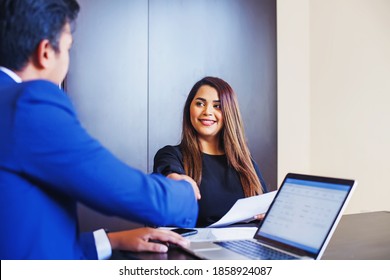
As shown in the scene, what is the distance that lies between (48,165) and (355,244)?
37.5 inches

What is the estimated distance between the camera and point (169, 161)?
2.14 metres

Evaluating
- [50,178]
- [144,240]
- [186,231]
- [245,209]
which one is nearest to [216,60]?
[245,209]

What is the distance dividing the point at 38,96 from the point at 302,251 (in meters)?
0.70

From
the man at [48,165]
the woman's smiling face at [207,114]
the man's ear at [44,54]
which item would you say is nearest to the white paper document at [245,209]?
the man at [48,165]

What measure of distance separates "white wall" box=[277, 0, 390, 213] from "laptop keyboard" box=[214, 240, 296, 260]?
221 centimetres

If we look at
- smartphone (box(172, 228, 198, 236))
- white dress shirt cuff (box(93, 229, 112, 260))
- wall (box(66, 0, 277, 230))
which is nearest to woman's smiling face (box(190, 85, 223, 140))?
wall (box(66, 0, 277, 230))

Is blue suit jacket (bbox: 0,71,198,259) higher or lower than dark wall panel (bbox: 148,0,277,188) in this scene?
lower

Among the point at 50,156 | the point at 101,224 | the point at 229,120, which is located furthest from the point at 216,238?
the point at 101,224

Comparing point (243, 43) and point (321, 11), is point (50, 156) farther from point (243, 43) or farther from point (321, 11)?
point (321, 11)

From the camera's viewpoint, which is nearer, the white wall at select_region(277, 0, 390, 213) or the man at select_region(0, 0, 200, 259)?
the man at select_region(0, 0, 200, 259)

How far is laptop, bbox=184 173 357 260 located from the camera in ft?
3.62

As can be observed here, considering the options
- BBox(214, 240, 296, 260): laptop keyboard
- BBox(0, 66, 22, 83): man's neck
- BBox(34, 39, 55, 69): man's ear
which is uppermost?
BBox(34, 39, 55, 69): man's ear

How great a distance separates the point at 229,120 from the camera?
2299 mm

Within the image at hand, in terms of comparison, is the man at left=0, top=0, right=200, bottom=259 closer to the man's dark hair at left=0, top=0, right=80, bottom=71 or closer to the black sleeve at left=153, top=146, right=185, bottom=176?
the man's dark hair at left=0, top=0, right=80, bottom=71
